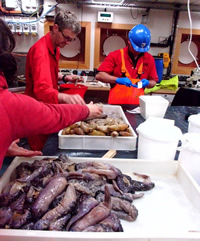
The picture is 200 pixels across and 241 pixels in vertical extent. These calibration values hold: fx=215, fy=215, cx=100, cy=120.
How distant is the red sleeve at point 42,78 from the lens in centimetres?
186

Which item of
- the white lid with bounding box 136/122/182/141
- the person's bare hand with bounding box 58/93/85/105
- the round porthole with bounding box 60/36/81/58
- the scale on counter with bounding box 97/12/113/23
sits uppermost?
the scale on counter with bounding box 97/12/113/23

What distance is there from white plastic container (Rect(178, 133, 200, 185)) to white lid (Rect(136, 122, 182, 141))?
77mm

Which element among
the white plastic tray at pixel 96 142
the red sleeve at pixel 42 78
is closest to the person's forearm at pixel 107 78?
the red sleeve at pixel 42 78

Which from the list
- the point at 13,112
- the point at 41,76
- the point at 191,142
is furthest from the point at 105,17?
the point at 13,112

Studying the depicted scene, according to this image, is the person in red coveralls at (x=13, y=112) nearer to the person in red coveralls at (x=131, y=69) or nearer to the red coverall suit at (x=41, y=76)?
the red coverall suit at (x=41, y=76)

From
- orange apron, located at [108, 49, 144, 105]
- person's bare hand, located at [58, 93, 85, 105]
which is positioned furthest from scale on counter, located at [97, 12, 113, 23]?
person's bare hand, located at [58, 93, 85, 105]

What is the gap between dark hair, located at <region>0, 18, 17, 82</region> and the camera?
2.87ft

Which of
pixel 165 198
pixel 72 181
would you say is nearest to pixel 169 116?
pixel 165 198

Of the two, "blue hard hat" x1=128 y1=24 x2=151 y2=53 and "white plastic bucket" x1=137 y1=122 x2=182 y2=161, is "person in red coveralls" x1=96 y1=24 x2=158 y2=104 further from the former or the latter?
"white plastic bucket" x1=137 y1=122 x2=182 y2=161

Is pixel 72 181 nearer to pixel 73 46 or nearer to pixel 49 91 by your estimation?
pixel 49 91

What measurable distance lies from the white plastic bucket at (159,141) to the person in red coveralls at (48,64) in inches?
21.9

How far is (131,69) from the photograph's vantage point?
3215 mm

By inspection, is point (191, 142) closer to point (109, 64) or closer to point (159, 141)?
point (159, 141)

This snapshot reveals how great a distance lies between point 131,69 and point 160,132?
6.63 ft
